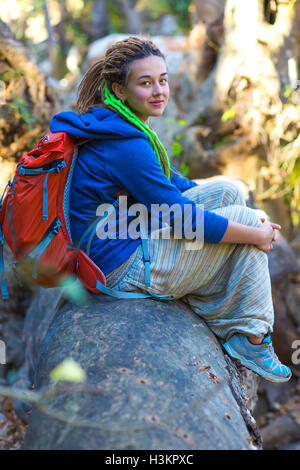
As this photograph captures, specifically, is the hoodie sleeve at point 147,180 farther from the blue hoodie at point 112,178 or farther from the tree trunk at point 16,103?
the tree trunk at point 16,103

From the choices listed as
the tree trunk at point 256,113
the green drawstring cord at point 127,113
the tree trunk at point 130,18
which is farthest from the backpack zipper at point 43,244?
the tree trunk at point 130,18

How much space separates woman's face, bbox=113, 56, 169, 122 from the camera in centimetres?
225

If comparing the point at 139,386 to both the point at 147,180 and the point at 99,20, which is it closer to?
the point at 147,180

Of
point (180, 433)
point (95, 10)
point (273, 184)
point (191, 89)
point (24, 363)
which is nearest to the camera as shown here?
point (180, 433)

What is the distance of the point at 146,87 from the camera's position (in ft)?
7.43

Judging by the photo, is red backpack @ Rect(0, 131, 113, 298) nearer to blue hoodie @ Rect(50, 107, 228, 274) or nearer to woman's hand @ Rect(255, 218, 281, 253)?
blue hoodie @ Rect(50, 107, 228, 274)

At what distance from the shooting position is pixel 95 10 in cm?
1383

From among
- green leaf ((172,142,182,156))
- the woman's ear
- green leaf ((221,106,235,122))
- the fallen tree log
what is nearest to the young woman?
the woman's ear

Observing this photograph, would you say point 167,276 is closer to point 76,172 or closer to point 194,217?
point 194,217

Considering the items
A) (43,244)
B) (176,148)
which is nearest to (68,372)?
(43,244)

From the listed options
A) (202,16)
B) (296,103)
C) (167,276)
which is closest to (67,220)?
(167,276)

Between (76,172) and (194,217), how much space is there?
625 millimetres

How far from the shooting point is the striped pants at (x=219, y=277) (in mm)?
2143

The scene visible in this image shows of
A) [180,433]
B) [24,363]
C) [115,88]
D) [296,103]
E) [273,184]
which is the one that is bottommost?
[24,363]
